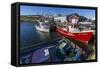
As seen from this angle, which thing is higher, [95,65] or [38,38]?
[38,38]

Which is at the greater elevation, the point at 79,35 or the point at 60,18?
the point at 60,18

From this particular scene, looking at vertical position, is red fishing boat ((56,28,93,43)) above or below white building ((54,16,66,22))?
below

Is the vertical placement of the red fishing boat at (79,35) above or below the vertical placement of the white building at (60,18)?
below

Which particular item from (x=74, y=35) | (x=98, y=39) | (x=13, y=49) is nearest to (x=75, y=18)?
(x=74, y=35)

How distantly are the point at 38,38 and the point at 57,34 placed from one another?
22 centimetres

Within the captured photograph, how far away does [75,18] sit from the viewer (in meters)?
2.89

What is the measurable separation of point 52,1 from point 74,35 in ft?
1.47

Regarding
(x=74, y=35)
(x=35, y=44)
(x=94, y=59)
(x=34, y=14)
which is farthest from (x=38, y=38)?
(x=94, y=59)

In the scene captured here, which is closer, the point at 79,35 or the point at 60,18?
the point at 60,18

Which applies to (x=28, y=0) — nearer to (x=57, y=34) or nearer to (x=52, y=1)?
(x=52, y=1)
